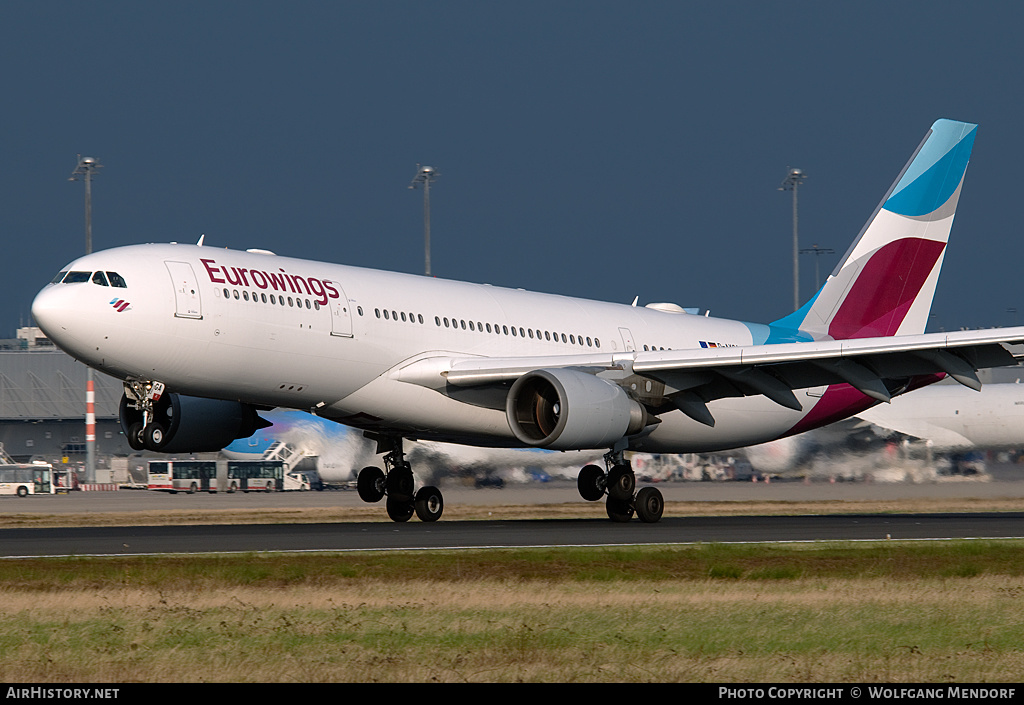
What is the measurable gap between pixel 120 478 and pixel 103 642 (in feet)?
256

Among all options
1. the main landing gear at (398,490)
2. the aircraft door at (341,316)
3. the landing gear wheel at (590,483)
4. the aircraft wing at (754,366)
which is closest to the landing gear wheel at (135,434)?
the aircraft door at (341,316)

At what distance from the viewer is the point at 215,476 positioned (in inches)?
3108

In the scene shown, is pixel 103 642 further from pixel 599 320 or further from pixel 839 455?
pixel 839 455

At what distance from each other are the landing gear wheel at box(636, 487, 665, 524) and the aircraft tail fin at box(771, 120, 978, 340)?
9.25m

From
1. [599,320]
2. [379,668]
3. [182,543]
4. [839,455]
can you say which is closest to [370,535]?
[182,543]

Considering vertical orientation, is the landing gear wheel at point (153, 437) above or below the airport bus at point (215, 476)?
above

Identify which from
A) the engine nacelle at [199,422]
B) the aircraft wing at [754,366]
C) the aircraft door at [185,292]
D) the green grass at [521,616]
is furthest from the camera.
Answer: the engine nacelle at [199,422]

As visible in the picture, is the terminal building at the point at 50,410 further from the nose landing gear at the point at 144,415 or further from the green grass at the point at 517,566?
the green grass at the point at 517,566

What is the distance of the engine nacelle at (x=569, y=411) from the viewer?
1080 inches

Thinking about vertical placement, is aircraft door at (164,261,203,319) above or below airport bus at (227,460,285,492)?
above

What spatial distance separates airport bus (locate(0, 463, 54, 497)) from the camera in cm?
7250

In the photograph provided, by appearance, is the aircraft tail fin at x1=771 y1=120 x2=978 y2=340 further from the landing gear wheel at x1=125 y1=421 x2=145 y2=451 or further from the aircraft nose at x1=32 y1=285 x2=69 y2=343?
the aircraft nose at x1=32 y1=285 x2=69 y2=343

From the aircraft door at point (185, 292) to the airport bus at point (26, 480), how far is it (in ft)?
164

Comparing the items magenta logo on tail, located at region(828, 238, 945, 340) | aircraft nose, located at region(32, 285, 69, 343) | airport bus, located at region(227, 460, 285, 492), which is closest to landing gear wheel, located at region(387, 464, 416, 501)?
aircraft nose, located at region(32, 285, 69, 343)
